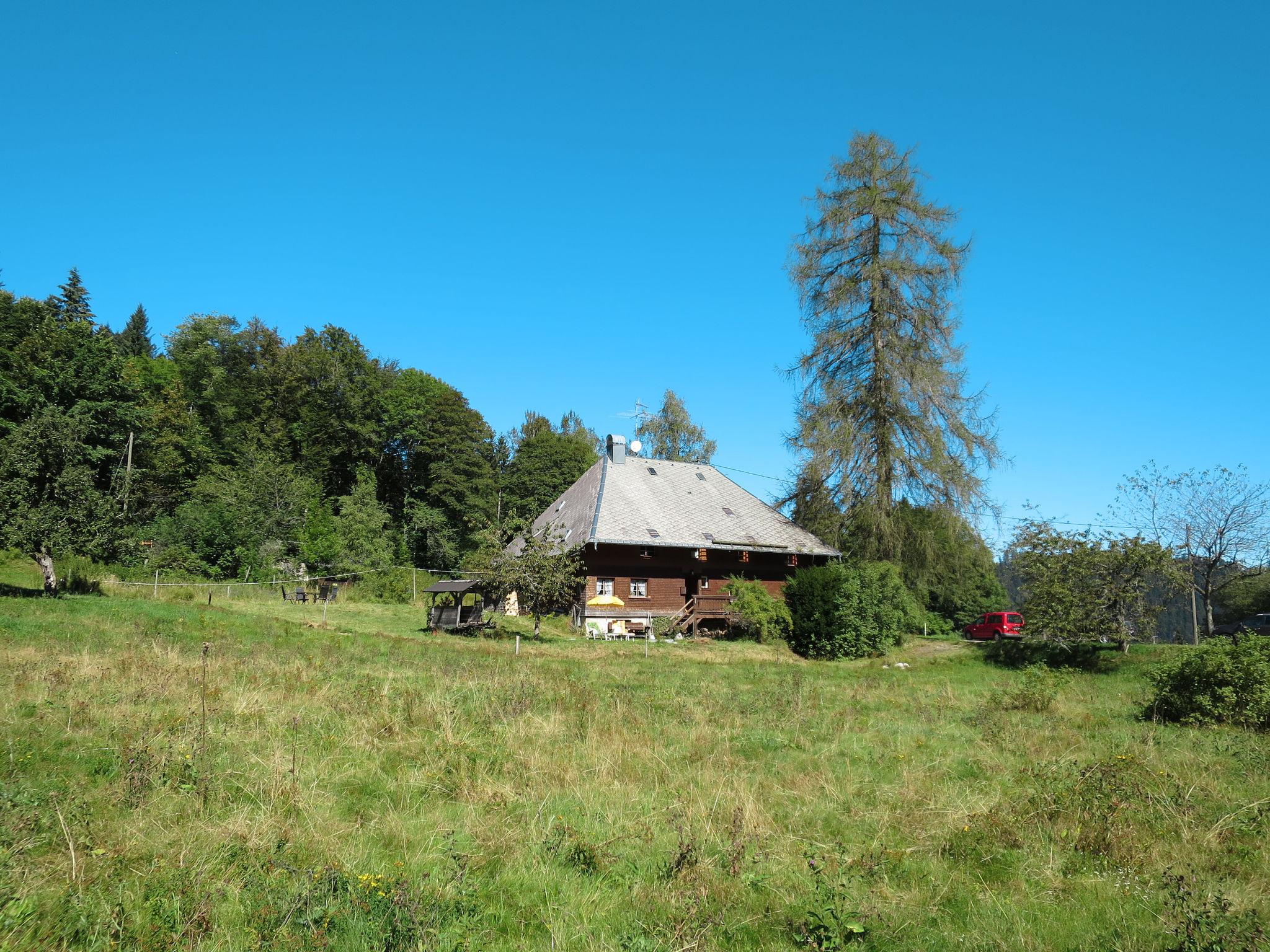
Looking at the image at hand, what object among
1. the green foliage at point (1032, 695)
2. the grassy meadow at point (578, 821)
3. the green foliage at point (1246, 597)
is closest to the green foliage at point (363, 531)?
the grassy meadow at point (578, 821)

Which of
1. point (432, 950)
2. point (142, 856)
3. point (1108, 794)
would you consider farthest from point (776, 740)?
point (142, 856)

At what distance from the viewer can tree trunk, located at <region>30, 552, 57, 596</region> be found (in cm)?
2348

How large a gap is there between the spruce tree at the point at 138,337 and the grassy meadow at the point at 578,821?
76.5 metres

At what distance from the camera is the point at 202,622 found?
62.8 ft

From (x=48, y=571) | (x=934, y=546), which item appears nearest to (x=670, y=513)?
(x=934, y=546)

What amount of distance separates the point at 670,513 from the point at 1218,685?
878 inches

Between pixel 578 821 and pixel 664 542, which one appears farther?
pixel 664 542

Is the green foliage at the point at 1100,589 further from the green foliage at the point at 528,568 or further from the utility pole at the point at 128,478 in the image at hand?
the utility pole at the point at 128,478

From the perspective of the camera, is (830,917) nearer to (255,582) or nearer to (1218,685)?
(1218,685)

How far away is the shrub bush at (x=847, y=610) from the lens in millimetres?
26984

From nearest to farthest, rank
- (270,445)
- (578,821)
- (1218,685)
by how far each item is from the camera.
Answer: (578,821) → (1218,685) → (270,445)

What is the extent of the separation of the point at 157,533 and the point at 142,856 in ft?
143

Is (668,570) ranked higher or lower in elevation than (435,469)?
lower

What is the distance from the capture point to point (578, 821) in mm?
6289
